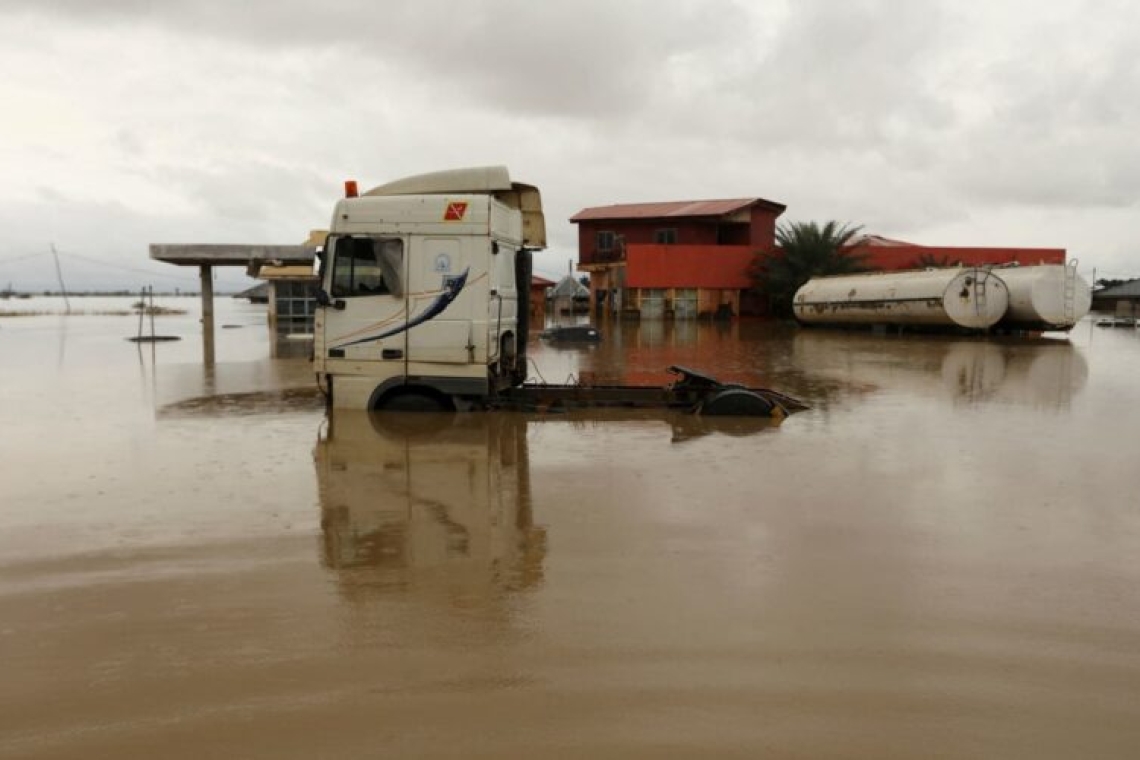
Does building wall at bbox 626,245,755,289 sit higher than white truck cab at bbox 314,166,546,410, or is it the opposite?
building wall at bbox 626,245,755,289

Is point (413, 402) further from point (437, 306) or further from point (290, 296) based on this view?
point (290, 296)

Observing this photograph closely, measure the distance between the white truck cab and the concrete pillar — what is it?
1208 centimetres

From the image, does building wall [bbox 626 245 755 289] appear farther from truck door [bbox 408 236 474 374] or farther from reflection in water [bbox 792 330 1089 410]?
truck door [bbox 408 236 474 374]

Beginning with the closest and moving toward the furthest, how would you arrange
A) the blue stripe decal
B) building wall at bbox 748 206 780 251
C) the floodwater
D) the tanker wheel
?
1. the floodwater
2. the blue stripe decal
3. the tanker wheel
4. building wall at bbox 748 206 780 251

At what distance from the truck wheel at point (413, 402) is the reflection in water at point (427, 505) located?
0.73ft

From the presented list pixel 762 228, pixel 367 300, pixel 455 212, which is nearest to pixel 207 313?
pixel 367 300

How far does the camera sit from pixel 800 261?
135 feet

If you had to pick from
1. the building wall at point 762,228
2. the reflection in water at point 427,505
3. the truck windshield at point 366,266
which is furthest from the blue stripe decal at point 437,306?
the building wall at point 762,228

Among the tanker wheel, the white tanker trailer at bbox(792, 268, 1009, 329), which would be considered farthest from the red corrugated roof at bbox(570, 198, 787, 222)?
the tanker wheel

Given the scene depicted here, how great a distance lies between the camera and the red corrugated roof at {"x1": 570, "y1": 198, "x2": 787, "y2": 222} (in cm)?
4597

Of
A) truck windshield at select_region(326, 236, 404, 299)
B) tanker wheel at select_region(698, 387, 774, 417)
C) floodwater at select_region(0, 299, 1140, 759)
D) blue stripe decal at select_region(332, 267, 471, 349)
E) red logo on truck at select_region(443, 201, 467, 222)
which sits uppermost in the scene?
red logo on truck at select_region(443, 201, 467, 222)

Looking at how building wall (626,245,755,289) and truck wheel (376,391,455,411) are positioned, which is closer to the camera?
truck wheel (376,391,455,411)

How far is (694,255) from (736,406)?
104 feet

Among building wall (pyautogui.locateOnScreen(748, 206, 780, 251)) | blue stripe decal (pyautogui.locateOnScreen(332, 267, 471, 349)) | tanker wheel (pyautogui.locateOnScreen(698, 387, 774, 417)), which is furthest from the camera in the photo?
building wall (pyautogui.locateOnScreen(748, 206, 780, 251))
